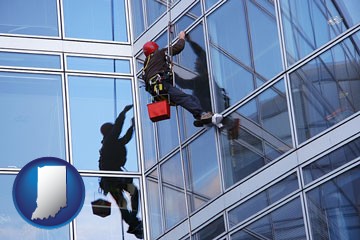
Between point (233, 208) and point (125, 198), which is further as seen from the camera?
point (125, 198)

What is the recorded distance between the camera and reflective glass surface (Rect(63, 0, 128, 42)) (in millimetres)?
19297

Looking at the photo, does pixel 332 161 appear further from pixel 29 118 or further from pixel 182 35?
pixel 29 118

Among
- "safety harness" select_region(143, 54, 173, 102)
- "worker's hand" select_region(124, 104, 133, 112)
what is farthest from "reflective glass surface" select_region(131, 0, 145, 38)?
"safety harness" select_region(143, 54, 173, 102)

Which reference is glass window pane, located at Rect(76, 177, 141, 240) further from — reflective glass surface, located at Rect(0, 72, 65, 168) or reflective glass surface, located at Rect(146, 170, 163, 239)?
reflective glass surface, located at Rect(0, 72, 65, 168)

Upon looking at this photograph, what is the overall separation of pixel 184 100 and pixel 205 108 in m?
0.37

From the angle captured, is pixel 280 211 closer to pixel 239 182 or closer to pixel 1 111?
pixel 239 182

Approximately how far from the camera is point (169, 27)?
57.9 ft

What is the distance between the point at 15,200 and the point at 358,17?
5.98m

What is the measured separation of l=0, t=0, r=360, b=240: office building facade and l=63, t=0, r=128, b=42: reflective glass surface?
25 mm

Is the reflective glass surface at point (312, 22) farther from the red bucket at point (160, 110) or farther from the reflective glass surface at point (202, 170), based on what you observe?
the red bucket at point (160, 110)

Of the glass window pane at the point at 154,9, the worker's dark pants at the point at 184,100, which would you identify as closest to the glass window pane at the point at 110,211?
the worker's dark pants at the point at 184,100

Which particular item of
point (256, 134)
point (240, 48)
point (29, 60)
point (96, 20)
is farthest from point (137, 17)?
point (256, 134)

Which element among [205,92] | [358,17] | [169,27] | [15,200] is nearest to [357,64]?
[358,17]

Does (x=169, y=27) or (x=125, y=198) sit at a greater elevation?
(x=169, y=27)
